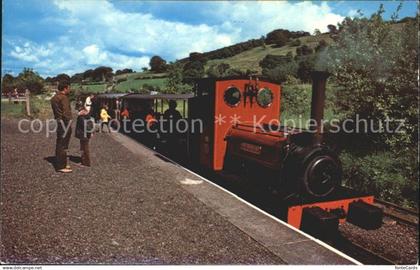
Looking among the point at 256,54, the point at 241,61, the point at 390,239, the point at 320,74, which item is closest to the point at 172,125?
the point at 320,74

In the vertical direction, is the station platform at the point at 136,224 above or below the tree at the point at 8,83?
below

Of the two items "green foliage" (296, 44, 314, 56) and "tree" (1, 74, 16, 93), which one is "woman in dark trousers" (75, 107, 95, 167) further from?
"green foliage" (296, 44, 314, 56)

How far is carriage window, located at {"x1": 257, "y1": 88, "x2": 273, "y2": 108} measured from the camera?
30.0 ft

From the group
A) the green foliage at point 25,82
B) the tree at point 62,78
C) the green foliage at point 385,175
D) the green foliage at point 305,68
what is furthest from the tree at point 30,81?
the green foliage at point 305,68

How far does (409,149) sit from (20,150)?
1463 centimetres

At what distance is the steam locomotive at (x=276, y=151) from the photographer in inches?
246

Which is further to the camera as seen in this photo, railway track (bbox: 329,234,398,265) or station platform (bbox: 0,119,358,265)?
railway track (bbox: 329,234,398,265)

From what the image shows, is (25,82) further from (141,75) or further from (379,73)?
(141,75)

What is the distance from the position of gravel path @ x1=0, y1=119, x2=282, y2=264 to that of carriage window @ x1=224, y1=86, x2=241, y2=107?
2.53 metres

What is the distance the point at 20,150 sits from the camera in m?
14.4

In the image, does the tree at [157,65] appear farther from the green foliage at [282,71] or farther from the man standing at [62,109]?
the man standing at [62,109]

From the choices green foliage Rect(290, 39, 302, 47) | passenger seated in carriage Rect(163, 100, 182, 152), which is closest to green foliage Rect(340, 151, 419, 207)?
passenger seated in carriage Rect(163, 100, 182, 152)

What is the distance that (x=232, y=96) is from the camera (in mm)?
8898

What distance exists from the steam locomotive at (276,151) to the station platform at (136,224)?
63 centimetres
